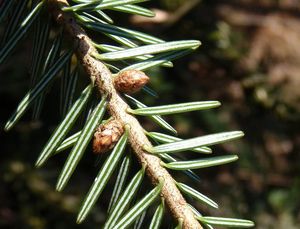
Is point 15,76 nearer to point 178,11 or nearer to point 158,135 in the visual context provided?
point 178,11

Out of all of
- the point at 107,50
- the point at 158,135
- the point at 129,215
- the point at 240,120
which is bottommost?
the point at 129,215

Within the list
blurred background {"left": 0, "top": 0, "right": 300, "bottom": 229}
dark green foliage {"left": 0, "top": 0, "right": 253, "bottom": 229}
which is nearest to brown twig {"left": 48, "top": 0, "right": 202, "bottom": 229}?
dark green foliage {"left": 0, "top": 0, "right": 253, "bottom": 229}

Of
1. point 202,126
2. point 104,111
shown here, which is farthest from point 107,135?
point 202,126

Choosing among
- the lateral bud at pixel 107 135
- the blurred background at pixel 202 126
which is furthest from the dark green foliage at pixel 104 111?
the blurred background at pixel 202 126

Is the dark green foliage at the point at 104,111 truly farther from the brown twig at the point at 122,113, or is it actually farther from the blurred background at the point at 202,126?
the blurred background at the point at 202,126

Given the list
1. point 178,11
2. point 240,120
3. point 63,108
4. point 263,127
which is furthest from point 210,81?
point 63,108

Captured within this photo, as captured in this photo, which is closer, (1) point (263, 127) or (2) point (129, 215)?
(2) point (129, 215)

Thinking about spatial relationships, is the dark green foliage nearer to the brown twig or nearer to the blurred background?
the brown twig

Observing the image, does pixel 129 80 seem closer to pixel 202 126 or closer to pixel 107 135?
pixel 107 135

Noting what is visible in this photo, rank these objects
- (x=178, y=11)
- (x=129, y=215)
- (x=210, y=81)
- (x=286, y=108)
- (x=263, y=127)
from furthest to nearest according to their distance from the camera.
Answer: (x=210, y=81), (x=263, y=127), (x=178, y=11), (x=286, y=108), (x=129, y=215)
